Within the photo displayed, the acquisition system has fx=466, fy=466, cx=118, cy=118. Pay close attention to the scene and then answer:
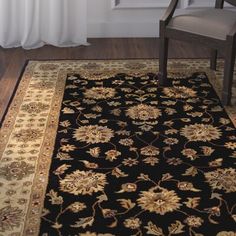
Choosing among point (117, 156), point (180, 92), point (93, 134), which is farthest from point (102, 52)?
point (117, 156)

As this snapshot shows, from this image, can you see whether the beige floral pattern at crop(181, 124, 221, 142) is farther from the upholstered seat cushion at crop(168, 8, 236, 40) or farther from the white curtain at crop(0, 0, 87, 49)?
the white curtain at crop(0, 0, 87, 49)

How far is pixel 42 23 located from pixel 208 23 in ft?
5.43

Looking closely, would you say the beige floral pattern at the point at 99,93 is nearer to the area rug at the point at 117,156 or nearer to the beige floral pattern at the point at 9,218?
the area rug at the point at 117,156

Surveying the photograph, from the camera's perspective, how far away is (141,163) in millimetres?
2088

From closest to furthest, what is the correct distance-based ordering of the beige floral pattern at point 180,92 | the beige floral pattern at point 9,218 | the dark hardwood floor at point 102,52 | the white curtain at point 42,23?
the beige floral pattern at point 9,218, the beige floral pattern at point 180,92, the dark hardwood floor at point 102,52, the white curtain at point 42,23

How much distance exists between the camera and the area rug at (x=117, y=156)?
5.64ft

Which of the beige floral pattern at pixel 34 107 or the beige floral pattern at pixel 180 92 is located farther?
the beige floral pattern at pixel 180 92

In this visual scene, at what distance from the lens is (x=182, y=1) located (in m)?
3.92

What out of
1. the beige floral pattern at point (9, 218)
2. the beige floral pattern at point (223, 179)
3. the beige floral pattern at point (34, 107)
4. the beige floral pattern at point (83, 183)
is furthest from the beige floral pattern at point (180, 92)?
the beige floral pattern at point (9, 218)

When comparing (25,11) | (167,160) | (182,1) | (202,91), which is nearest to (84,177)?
(167,160)

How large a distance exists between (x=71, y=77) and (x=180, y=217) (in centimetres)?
161

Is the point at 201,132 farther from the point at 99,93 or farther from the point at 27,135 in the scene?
the point at 27,135

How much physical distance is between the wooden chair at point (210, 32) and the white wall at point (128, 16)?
1.10 metres

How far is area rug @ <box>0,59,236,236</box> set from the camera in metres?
1.72
